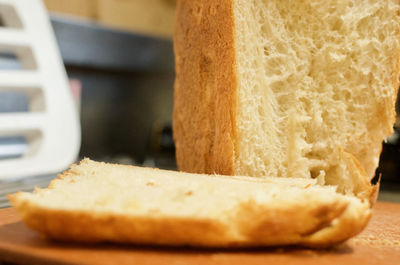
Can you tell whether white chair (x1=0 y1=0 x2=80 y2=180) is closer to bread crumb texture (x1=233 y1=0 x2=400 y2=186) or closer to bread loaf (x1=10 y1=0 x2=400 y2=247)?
bread loaf (x1=10 y1=0 x2=400 y2=247)

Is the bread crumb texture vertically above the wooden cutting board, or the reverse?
the bread crumb texture

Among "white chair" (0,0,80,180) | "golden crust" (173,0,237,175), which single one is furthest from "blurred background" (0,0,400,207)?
"golden crust" (173,0,237,175)

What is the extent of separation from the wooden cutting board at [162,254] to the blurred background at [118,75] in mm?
1588

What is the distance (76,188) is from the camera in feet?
2.65

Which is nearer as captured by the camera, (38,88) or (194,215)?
(194,215)

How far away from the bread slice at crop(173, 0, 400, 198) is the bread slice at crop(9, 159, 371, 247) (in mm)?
329

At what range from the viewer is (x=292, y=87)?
45.4 inches

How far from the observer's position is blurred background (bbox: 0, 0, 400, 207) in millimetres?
2420

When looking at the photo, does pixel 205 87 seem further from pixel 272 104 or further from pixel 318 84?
pixel 318 84

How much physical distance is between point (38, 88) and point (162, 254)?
1503mm

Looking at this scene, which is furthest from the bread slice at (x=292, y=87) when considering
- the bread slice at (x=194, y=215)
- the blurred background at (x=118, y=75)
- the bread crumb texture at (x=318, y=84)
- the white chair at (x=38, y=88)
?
the blurred background at (x=118, y=75)

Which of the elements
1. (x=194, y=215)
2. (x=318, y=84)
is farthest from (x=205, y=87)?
(x=194, y=215)

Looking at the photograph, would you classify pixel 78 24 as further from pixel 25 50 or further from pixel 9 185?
pixel 9 185

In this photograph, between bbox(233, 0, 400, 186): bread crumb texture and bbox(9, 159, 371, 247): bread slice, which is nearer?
bbox(9, 159, 371, 247): bread slice
